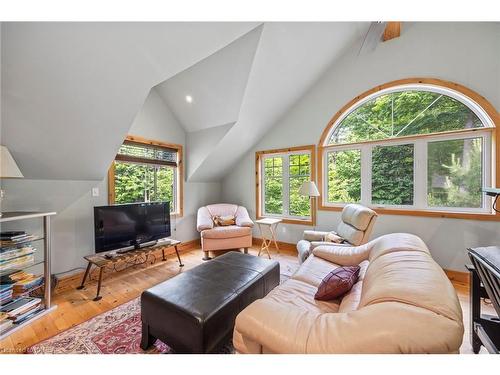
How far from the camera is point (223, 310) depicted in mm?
1374

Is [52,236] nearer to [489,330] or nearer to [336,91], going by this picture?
[489,330]

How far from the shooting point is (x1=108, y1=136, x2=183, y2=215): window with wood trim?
123 inches

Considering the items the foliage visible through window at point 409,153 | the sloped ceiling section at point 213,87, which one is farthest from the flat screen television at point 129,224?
the foliage visible through window at point 409,153

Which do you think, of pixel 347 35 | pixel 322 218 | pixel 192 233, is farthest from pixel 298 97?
pixel 192 233

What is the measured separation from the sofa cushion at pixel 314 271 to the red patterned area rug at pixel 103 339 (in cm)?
119

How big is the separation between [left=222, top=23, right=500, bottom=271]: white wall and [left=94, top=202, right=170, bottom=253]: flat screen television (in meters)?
2.38

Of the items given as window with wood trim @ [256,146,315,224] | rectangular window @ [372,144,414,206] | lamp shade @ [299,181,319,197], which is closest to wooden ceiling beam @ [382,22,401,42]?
rectangular window @ [372,144,414,206]

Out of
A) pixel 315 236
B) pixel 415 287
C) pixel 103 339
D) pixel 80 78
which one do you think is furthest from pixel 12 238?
pixel 315 236

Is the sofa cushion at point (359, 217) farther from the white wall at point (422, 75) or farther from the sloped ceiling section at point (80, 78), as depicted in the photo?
the sloped ceiling section at point (80, 78)

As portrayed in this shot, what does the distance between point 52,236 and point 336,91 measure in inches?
183

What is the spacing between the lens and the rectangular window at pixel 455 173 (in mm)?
2600

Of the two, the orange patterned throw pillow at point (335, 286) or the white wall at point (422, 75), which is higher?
the white wall at point (422, 75)

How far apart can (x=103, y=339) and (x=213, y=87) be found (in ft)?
10.7
